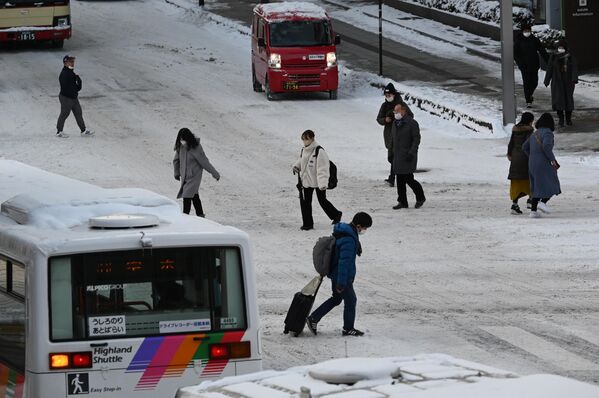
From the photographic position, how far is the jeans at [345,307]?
1480 centimetres

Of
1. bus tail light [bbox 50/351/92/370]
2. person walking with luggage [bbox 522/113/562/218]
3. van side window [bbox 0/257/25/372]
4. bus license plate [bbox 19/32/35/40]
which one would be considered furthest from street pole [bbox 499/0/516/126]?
bus tail light [bbox 50/351/92/370]

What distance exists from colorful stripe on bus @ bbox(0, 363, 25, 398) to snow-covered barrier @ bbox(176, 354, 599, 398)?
334 cm

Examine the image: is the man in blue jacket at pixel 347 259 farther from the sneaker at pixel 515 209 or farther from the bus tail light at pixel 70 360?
the sneaker at pixel 515 209

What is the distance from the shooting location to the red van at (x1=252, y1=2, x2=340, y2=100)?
32562 mm

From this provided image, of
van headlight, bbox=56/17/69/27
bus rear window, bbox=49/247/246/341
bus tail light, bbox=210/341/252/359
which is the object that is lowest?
van headlight, bbox=56/17/69/27

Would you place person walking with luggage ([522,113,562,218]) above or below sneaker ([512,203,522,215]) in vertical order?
above

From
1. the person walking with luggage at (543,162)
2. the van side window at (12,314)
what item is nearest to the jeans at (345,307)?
the van side window at (12,314)

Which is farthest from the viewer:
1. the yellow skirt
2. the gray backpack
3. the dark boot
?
the dark boot

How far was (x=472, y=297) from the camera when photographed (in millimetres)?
16672

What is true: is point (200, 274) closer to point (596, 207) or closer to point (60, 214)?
point (60, 214)

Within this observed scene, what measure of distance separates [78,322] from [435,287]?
7.42 m

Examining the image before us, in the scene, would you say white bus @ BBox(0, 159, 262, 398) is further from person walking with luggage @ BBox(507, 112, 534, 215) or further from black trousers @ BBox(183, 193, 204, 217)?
person walking with luggage @ BBox(507, 112, 534, 215)

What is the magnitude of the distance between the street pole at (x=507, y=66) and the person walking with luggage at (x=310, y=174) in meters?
8.16

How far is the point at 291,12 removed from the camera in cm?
3359
